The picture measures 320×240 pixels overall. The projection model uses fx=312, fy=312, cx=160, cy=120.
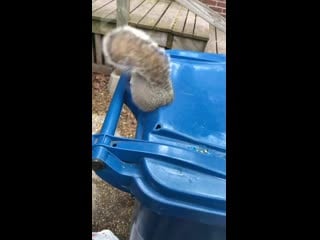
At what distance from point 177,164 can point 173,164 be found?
0.04 ft

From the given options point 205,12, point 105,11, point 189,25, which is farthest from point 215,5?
point 105,11

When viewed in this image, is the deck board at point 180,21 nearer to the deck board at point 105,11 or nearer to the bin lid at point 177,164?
the bin lid at point 177,164

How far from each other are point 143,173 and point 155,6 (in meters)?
0.72

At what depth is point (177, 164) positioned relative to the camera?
974 millimetres

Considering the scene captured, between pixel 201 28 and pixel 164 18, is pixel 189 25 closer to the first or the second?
pixel 201 28

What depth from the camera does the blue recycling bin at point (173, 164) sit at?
0.92 meters

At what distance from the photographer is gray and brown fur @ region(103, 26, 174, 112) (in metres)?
0.59

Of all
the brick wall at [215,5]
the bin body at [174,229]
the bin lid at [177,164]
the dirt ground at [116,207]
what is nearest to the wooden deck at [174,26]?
the brick wall at [215,5]

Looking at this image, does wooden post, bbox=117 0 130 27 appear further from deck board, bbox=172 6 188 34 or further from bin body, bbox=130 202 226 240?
deck board, bbox=172 6 188 34

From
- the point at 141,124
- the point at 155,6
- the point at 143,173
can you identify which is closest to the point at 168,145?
the point at 143,173

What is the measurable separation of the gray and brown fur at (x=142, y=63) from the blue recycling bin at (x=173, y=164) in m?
0.05

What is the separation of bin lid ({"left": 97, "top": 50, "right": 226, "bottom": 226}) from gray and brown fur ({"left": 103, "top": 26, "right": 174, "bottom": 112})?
2.2 inches
